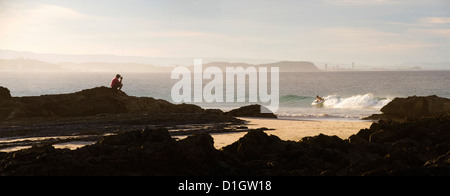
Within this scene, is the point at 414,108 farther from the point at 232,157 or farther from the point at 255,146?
the point at 232,157

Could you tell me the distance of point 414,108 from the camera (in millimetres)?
27375

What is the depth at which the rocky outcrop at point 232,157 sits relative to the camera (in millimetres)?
8891

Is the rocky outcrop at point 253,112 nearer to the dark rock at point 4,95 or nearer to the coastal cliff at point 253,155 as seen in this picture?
the dark rock at point 4,95

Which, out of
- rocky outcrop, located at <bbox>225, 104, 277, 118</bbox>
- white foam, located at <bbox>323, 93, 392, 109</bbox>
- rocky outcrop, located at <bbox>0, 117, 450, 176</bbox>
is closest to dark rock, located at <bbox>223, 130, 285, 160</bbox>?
rocky outcrop, located at <bbox>0, 117, 450, 176</bbox>

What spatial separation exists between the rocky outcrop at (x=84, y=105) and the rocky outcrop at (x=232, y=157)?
45.1ft

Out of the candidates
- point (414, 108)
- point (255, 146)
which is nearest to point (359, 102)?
point (414, 108)

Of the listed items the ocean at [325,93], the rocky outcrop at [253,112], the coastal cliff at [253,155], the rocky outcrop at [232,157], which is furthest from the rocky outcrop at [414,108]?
the rocky outcrop at [232,157]

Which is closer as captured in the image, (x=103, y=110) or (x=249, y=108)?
(x=103, y=110)

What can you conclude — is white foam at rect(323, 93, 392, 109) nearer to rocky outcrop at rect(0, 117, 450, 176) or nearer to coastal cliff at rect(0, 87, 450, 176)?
coastal cliff at rect(0, 87, 450, 176)
